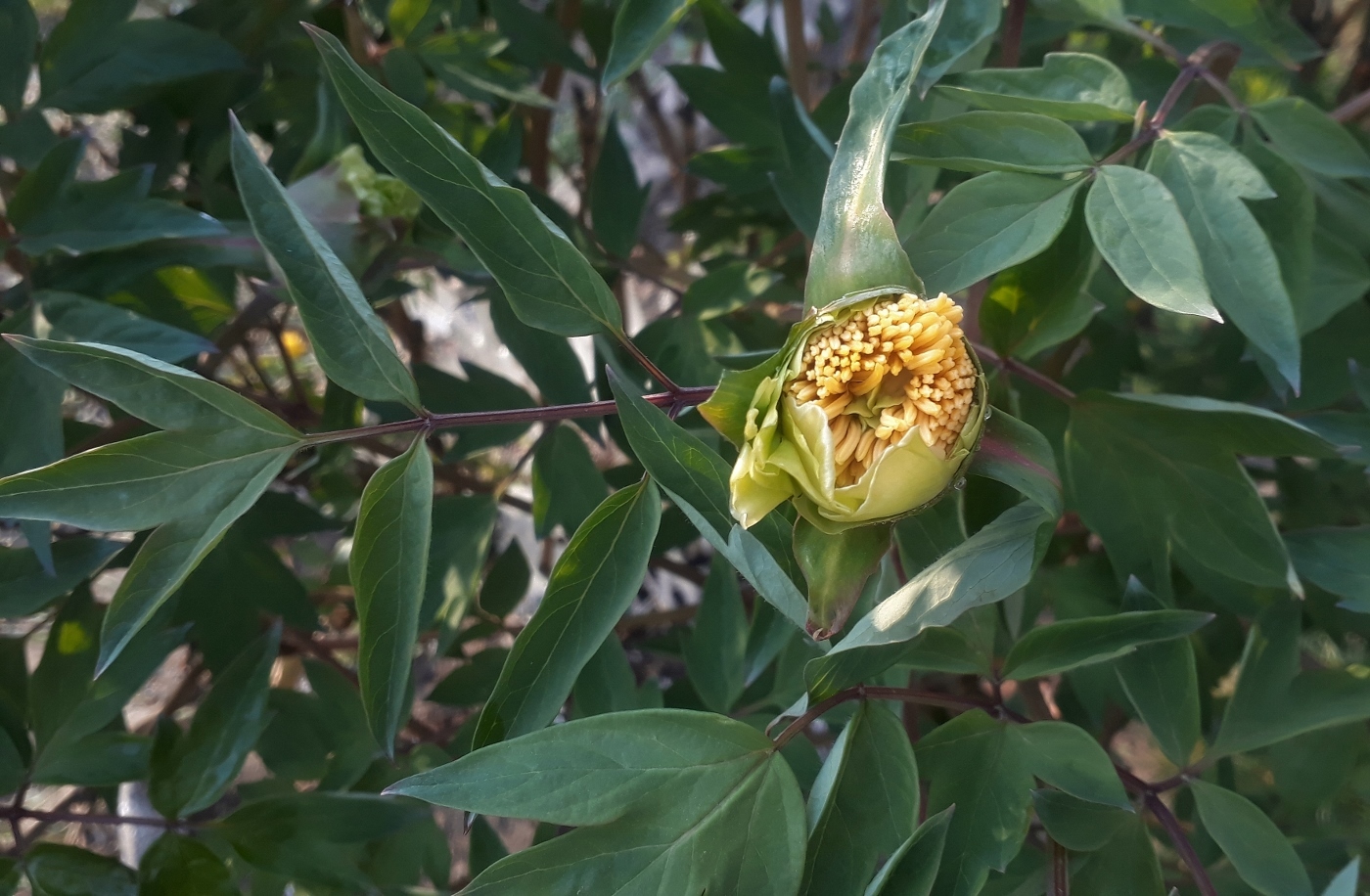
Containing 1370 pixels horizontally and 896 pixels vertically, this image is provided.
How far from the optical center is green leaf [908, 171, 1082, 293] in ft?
1.57

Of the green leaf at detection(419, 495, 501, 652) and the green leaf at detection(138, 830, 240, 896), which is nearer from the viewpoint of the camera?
the green leaf at detection(138, 830, 240, 896)

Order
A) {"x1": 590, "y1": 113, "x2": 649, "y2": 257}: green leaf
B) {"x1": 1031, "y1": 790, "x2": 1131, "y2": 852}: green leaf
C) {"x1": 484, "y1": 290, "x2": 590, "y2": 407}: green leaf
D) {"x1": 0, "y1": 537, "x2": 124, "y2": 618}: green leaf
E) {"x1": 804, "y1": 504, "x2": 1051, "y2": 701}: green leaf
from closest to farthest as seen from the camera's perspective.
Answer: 1. {"x1": 804, "y1": 504, "x2": 1051, "y2": 701}: green leaf
2. {"x1": 1031, "y1": 790, "x2": 1131, "y2": 852}: green leaf
3. {"x1": 0, "y1": 537, "x2": 124, "y2": 618}: green leaf
4. {"x1": 484, "y1": 290, "x2": 590, "y2": 407}: green leaf
5. {"x1": 590, "y1": 113, "x2": 649, "y2": 257}: green leaf

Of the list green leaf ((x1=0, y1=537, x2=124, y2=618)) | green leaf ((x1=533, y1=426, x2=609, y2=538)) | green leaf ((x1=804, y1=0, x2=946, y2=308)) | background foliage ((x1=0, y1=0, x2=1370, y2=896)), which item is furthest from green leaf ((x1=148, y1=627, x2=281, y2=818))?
green leaf ((x1=804, y1=0, x2=946, y2=308))

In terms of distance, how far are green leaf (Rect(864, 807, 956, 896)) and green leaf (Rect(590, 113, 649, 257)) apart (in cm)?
58

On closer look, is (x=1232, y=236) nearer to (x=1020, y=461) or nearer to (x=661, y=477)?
(x=1020, y=461)

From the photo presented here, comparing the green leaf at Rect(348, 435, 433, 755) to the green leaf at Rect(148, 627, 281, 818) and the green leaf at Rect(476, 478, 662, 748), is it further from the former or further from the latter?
the green leaf at Rect(148, 627, 281, 818)

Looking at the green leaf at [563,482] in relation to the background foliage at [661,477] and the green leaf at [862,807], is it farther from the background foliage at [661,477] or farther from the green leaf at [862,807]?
the green leaf at [862,807]

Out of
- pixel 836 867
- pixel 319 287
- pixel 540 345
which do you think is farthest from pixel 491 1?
pixel 836 867

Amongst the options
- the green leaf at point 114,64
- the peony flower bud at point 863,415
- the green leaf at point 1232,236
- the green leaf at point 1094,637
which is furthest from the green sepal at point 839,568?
the green leaf at point 114,64

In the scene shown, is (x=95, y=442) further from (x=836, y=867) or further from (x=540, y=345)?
(x=836, y=867)

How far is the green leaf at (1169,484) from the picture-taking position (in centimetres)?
55

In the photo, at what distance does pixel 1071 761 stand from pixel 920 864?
122 millimetres

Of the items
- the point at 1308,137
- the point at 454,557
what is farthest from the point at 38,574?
the point at 1308,137

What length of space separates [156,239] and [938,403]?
53 cm
